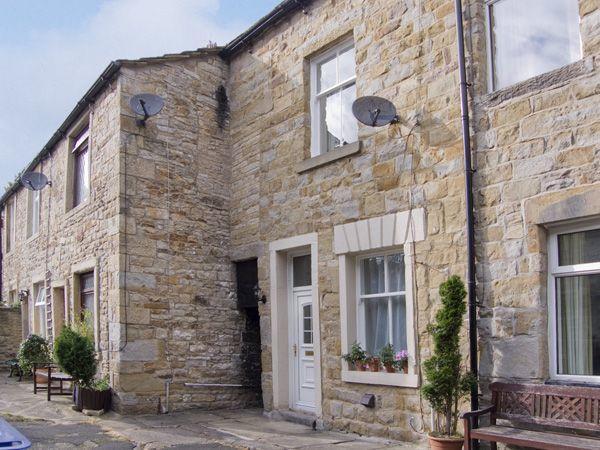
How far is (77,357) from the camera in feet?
32.0

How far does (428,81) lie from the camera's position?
7.43 m

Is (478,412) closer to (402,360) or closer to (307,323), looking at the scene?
(402,360)

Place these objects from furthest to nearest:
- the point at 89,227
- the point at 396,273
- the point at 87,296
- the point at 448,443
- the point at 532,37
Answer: the point at 87,296 < the point at 89,227 < the point at 396,273 < the point at 532,37 < the point at 448,443

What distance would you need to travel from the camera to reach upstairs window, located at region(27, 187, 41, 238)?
15702 millimetres

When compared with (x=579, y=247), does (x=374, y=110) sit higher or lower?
higher

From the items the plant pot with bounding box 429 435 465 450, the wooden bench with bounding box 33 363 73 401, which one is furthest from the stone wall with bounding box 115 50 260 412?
the plant pot with bounding box 429 435 465 450

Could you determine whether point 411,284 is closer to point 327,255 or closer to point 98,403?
point 327,255

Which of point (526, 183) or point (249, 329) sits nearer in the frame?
point (526, 183)

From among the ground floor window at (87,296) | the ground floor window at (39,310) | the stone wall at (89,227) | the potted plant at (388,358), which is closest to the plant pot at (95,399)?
the stone wall at (89,227)

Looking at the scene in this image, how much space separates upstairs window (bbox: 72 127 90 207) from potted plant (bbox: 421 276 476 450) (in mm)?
7491

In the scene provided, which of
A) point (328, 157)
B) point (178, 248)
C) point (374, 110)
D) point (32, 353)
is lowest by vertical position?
point (32, 353)

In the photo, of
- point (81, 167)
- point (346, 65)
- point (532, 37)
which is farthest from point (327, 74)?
point (81, 167)

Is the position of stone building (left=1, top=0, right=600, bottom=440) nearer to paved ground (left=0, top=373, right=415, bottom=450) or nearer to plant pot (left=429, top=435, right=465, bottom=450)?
paved ground (left=0, top=373, right=415, bottom=450)

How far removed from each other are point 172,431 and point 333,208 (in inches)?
137
